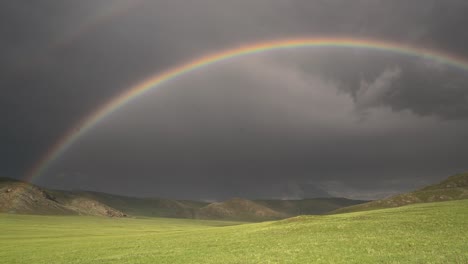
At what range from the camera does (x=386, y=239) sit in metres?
39.5

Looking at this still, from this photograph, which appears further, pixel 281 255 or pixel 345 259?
pixel 281 255

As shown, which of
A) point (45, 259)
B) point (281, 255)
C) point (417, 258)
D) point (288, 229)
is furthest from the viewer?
point (288, 229)

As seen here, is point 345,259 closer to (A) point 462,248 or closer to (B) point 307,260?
(B) point 307,260

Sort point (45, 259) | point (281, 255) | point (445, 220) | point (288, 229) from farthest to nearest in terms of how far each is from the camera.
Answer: point (288, 229)
point (445, 220)
point (45, 259)
point (281, 255)

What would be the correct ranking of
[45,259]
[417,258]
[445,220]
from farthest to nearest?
[445,220]
[45,259]
[417,258]

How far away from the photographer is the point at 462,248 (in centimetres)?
3053

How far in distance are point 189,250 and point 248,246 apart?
6773 millimetres

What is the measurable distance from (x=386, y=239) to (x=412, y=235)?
12.3 ft

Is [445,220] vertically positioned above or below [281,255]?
above

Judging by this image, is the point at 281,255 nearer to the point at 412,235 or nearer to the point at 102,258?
the point at 412,235

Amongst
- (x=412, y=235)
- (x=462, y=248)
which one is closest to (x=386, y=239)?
(x=412, y=235)

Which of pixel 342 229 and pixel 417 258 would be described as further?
pixel 342 229

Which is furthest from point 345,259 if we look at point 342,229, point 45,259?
point 45,259

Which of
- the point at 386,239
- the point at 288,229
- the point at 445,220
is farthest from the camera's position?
the point at 288,229
